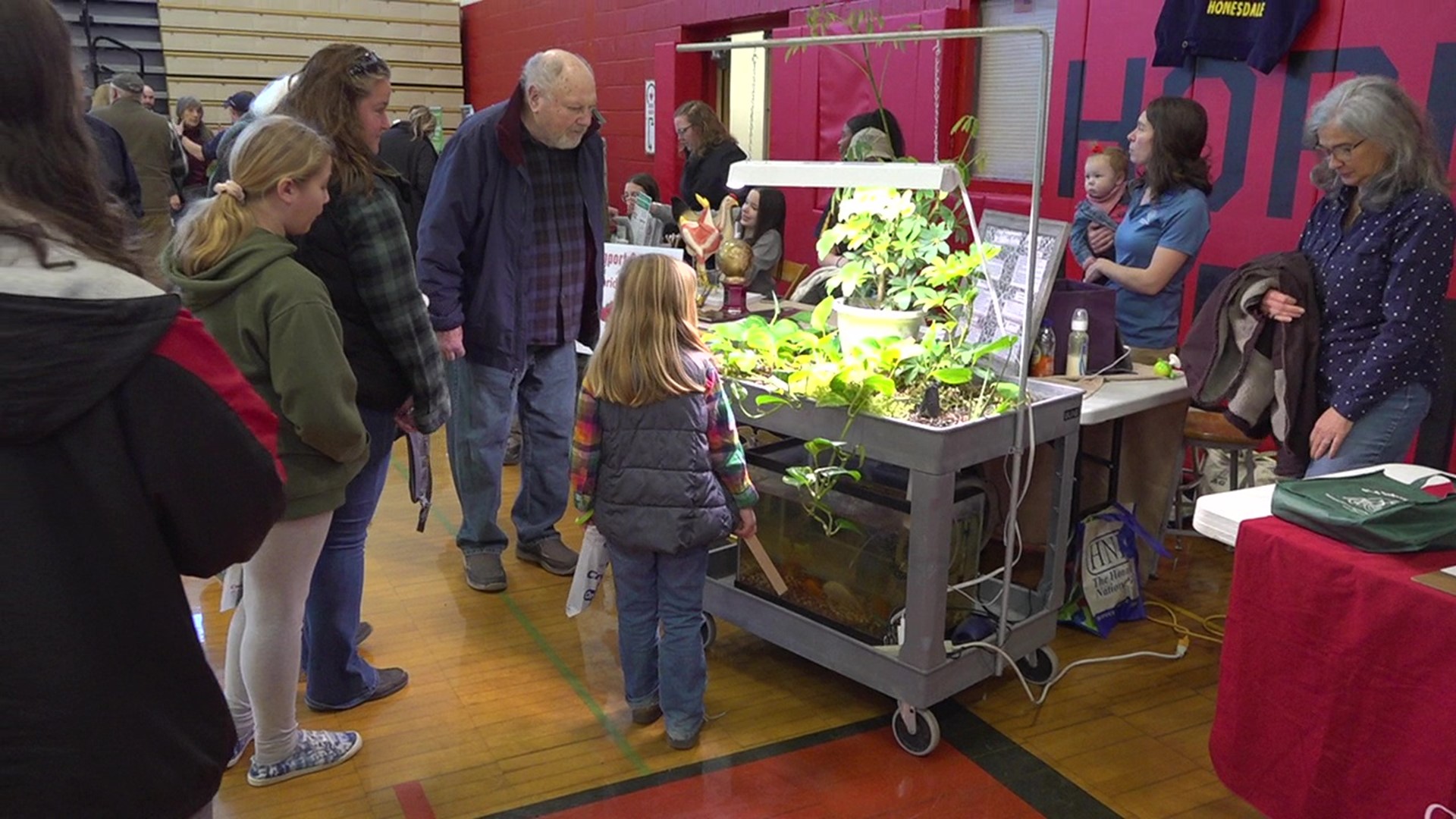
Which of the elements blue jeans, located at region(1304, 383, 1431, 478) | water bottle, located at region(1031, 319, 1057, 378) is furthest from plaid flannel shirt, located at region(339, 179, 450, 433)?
blue jeans, located at region(1304, 383, 1431, 478)

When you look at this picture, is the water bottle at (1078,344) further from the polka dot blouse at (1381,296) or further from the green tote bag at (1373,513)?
the green tote bag at (1373,513)

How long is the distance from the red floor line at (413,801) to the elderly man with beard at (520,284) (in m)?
1.03

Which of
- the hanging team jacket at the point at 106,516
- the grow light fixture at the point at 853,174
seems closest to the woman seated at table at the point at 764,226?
the grow light fixture at the point at 853,174

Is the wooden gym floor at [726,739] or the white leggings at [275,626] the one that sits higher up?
the white leggings at [275,626]

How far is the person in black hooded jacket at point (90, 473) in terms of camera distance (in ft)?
3.16

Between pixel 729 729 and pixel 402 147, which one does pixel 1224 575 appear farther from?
pixel 402 147

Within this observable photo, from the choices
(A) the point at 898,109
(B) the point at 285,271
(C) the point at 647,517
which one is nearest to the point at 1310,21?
(A) the point at 898,109

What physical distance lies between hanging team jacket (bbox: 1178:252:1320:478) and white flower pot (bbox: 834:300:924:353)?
0.69 meters

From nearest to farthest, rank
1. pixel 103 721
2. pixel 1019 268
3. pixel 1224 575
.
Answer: pixel 103 721, pixel 1019 268, pixel 1224 575

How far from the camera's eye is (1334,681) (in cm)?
179

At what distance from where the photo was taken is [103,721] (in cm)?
106

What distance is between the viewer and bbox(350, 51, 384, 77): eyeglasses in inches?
92.0

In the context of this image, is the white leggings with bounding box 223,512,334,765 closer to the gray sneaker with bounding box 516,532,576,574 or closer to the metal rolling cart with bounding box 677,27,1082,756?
the metal rolling cart with bounding box 677,27,1082,756

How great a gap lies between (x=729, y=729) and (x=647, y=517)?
56 cm
